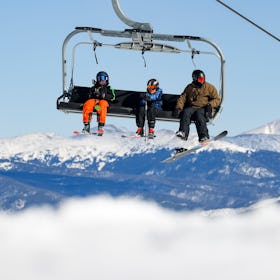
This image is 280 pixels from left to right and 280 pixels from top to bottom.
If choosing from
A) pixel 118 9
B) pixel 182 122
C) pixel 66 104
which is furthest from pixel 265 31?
pixel 66 104

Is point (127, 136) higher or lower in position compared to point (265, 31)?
lower

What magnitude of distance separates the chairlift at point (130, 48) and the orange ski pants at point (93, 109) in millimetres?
157

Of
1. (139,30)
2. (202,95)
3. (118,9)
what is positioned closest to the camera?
(118,9)

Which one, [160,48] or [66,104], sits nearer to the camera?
[160,48]

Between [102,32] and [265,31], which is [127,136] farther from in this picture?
[265,31]

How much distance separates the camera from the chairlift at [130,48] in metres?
19.3

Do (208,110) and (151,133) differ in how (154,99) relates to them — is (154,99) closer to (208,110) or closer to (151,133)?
(151,133)

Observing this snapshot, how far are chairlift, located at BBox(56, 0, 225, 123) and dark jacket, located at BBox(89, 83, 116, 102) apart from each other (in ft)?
0.83

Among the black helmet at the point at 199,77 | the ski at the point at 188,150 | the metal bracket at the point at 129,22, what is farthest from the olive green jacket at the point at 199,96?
the metal bracket at the point at 129,22

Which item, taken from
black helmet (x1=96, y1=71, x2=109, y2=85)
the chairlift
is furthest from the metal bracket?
black helmet (x1=96, y1=71, x2=109, y2=85)

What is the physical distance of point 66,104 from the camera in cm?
2262

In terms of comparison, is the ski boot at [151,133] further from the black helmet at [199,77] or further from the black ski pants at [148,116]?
the black helmet at [199,77]

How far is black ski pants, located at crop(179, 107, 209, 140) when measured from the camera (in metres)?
21.9

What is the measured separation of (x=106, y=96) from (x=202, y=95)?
270 centimetres
